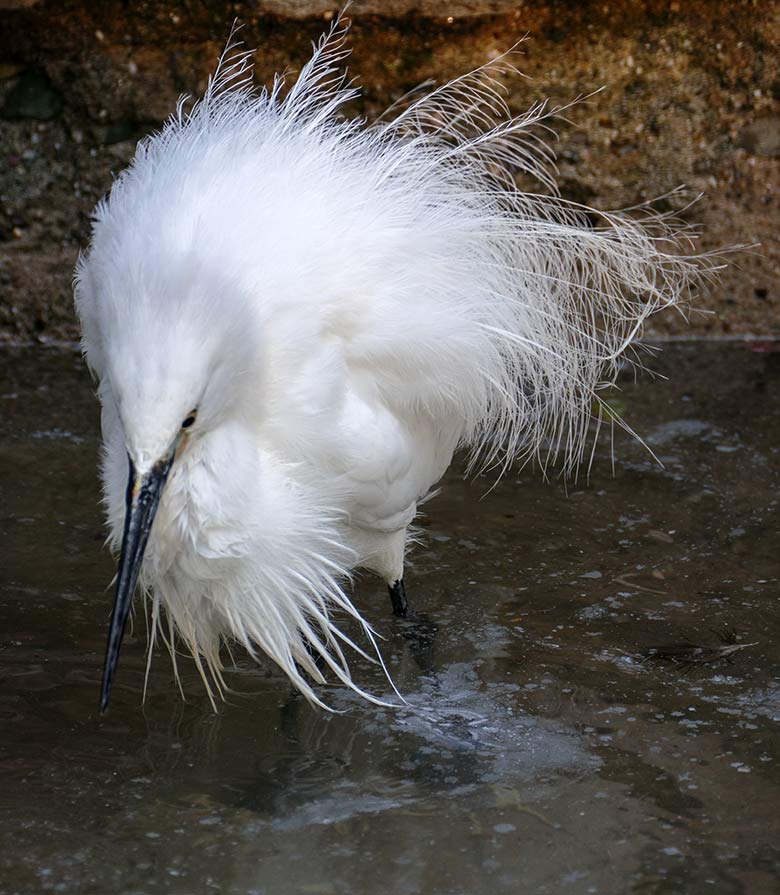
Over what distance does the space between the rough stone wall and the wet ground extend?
3.72ft

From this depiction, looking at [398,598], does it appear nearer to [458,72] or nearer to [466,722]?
[466,722]

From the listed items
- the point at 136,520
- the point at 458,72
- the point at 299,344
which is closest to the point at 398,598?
the point at 299,344

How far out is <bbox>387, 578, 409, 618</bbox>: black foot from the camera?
2.94m

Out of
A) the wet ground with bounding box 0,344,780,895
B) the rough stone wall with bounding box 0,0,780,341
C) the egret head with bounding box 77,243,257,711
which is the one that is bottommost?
the wet ground with bounding box 0,344,780,895

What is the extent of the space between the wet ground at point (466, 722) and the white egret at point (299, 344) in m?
0.18

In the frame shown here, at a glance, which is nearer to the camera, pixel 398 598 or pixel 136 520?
pixel 136 520

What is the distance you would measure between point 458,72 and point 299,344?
2412mm

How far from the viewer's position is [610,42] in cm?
446

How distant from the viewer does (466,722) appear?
2.47 meters

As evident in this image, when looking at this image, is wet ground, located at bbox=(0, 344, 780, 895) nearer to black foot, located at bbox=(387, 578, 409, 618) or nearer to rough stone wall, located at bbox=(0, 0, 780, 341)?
black foot, located at bbox=(387, 578, 409, 618)

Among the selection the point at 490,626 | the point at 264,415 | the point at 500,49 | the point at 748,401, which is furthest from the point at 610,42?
the point at 264,415

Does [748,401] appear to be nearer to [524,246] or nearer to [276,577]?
[524,246]

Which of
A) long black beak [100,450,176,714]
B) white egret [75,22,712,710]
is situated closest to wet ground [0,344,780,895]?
white egret [75,22,712,710]

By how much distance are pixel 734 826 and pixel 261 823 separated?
782 millimetres
